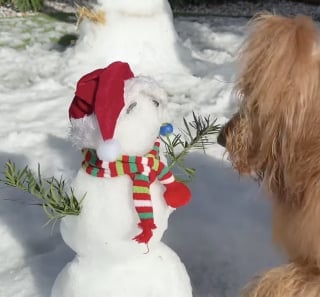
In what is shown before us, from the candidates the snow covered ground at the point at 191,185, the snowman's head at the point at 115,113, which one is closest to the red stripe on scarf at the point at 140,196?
the snowman's head at the point at 115,113

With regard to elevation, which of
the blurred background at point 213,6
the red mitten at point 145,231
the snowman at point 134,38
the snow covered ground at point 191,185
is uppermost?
the red mitten at point 145,231

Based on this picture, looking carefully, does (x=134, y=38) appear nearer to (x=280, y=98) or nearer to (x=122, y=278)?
(x=122, y=278)

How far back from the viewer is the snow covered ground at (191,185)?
2029 millimetres

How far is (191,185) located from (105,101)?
0.97 meters

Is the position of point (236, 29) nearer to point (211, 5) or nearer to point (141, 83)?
point (211, 5)

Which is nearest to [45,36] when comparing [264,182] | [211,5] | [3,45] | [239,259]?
[3,45]

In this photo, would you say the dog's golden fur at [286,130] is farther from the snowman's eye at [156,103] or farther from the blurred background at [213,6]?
the blurred background at [213,6]

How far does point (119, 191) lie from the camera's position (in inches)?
63.7

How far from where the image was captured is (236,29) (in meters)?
4.30

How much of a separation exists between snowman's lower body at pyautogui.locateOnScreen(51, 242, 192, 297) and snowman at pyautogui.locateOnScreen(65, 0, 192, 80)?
168cm

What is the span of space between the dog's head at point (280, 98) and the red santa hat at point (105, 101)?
27 centimetres

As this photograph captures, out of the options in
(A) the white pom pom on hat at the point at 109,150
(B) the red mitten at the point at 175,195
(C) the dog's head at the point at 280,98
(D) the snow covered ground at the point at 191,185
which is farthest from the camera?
(D) the snow covered ground at the point at 191,185

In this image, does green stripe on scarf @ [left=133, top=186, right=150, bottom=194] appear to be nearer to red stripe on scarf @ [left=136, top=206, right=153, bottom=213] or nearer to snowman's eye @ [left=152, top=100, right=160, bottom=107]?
red stripe on scarf @ [left=136, top=206, right=153, bottom=213]

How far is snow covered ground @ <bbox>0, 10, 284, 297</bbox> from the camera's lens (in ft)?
6.66
